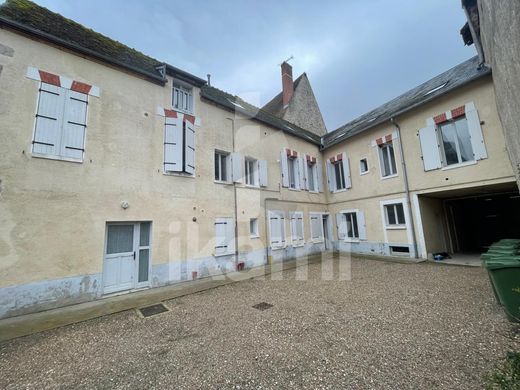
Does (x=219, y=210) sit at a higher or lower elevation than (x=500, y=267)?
higher

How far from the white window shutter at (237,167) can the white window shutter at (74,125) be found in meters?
4.43

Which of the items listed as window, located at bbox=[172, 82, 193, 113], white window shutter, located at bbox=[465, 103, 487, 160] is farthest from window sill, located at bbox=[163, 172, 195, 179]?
white window shutter, located at bbox=[465, 103, 487, 160]

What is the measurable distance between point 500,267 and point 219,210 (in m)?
6.70

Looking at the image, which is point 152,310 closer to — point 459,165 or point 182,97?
point 182,97

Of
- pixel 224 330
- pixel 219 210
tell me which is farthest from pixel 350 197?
pixel 224 330

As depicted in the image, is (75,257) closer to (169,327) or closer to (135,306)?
(135,306)

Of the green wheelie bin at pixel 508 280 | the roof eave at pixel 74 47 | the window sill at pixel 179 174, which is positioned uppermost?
the roof eave at pixel 74 47

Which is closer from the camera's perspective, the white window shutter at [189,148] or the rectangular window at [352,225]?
the white window shutter at [189,148]

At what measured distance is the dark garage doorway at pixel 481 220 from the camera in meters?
9.77

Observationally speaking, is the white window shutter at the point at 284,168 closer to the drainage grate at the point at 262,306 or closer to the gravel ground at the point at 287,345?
the gravel ground at the point at 287,345

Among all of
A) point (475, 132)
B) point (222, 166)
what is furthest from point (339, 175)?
point (222, 166)

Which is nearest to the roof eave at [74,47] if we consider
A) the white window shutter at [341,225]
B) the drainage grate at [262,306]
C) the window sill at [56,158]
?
the window sill at [56,158]

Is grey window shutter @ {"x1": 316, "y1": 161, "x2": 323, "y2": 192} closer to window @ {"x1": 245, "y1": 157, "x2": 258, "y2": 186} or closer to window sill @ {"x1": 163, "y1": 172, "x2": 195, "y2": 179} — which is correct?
window @ {"x1": 245, "y1": 157, "x2": 258, "y2": 186}

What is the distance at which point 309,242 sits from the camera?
10.5 m
